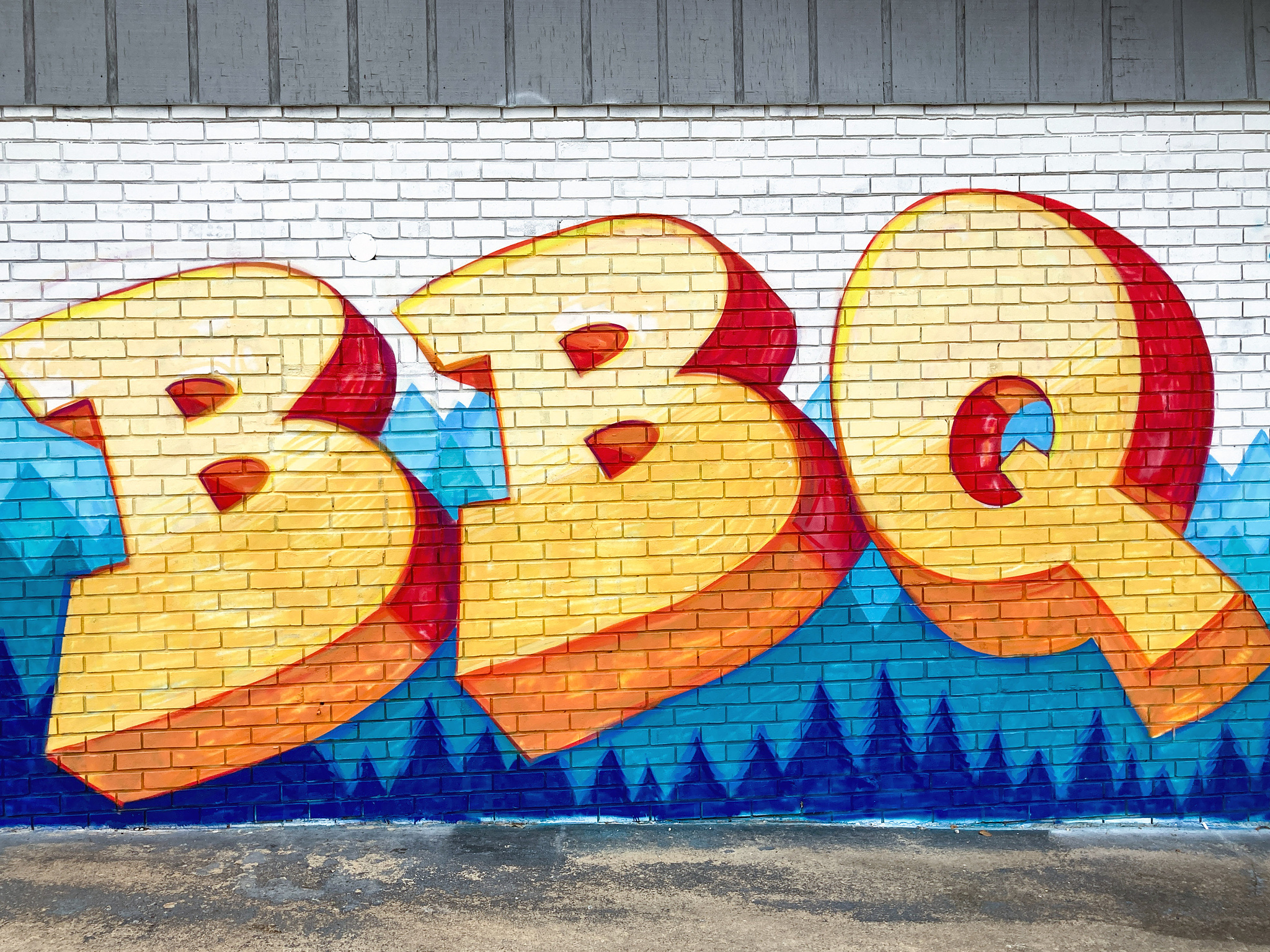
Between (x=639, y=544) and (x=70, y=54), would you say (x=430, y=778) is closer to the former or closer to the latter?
(x=639, y=544)

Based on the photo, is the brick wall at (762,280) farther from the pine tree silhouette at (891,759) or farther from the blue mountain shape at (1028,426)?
the blue mountain shape at (1028,426)

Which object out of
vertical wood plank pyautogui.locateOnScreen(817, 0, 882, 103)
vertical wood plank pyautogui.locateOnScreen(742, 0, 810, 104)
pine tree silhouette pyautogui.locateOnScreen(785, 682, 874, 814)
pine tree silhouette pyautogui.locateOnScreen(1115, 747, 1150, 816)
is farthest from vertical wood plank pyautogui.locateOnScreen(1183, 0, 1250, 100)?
pine tree silhouette pyautogui.locateOnScreen(785, 682, 874, 814)

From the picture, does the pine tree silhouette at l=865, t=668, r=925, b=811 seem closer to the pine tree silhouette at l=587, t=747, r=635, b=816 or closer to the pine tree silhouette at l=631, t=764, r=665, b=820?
the pine tree silhouette at l=631, t=764, r=665, b=820

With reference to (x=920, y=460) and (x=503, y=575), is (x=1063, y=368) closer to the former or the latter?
(x=920, y=460)

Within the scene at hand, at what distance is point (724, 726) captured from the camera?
391 cm

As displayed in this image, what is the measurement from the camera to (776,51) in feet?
12.5

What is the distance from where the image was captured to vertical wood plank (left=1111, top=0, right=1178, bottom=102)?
12.7 feet

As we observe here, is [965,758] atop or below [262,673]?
below

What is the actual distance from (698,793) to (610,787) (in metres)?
0.36

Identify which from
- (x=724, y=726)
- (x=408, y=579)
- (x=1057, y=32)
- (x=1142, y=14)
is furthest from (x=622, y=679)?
(x=1142, y=14)

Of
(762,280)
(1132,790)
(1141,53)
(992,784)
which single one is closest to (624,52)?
(762,280)

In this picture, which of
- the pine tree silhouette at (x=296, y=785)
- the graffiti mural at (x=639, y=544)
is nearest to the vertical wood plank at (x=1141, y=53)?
the graffiti mural at (x=639, y=544)

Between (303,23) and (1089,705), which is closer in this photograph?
(303,23)

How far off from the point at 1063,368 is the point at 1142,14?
1.48m
